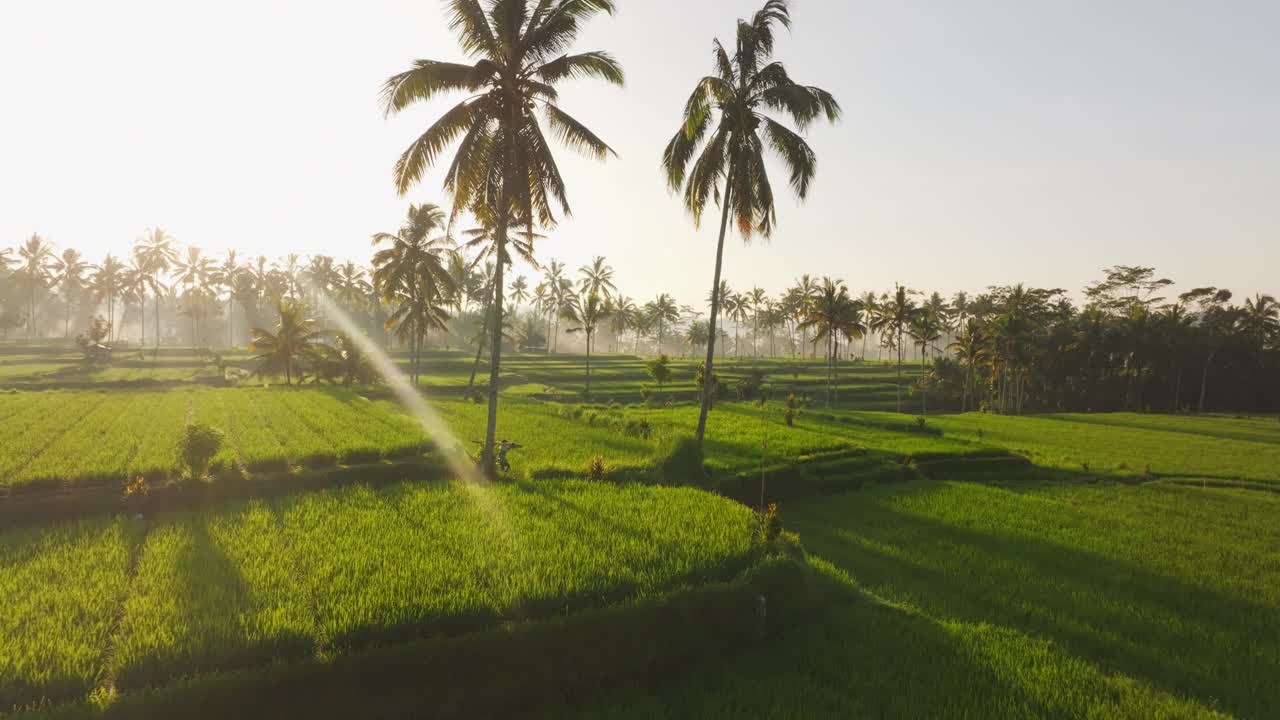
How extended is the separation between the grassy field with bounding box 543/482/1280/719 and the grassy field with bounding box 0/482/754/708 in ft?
5.68

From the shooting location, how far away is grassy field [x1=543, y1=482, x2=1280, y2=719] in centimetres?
658

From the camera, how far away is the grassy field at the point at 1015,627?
6578mm

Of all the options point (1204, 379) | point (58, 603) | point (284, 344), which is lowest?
point (58, 603)

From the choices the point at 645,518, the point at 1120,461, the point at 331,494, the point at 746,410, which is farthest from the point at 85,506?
the point at 1120,461

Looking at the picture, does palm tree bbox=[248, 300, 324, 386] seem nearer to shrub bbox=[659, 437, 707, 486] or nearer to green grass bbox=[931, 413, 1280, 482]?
shrub bbox=[659, 437, 707, 486]

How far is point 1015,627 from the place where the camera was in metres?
8.86

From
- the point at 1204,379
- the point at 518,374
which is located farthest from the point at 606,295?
the point at 1204,379

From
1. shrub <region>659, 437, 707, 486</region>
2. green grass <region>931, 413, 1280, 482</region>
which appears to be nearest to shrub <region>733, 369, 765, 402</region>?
green grass <region>931, 413, 1280, 482</region>

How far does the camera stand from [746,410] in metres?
35.5

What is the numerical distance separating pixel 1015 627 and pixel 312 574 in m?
11.0

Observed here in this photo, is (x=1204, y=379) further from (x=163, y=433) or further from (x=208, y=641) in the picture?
(x=163, y=433)

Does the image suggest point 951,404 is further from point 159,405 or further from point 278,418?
point 159,405

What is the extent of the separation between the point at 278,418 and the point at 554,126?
54.6ft

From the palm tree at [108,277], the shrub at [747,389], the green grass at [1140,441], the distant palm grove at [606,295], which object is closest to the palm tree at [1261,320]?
the distant palm grove at [606,295]
